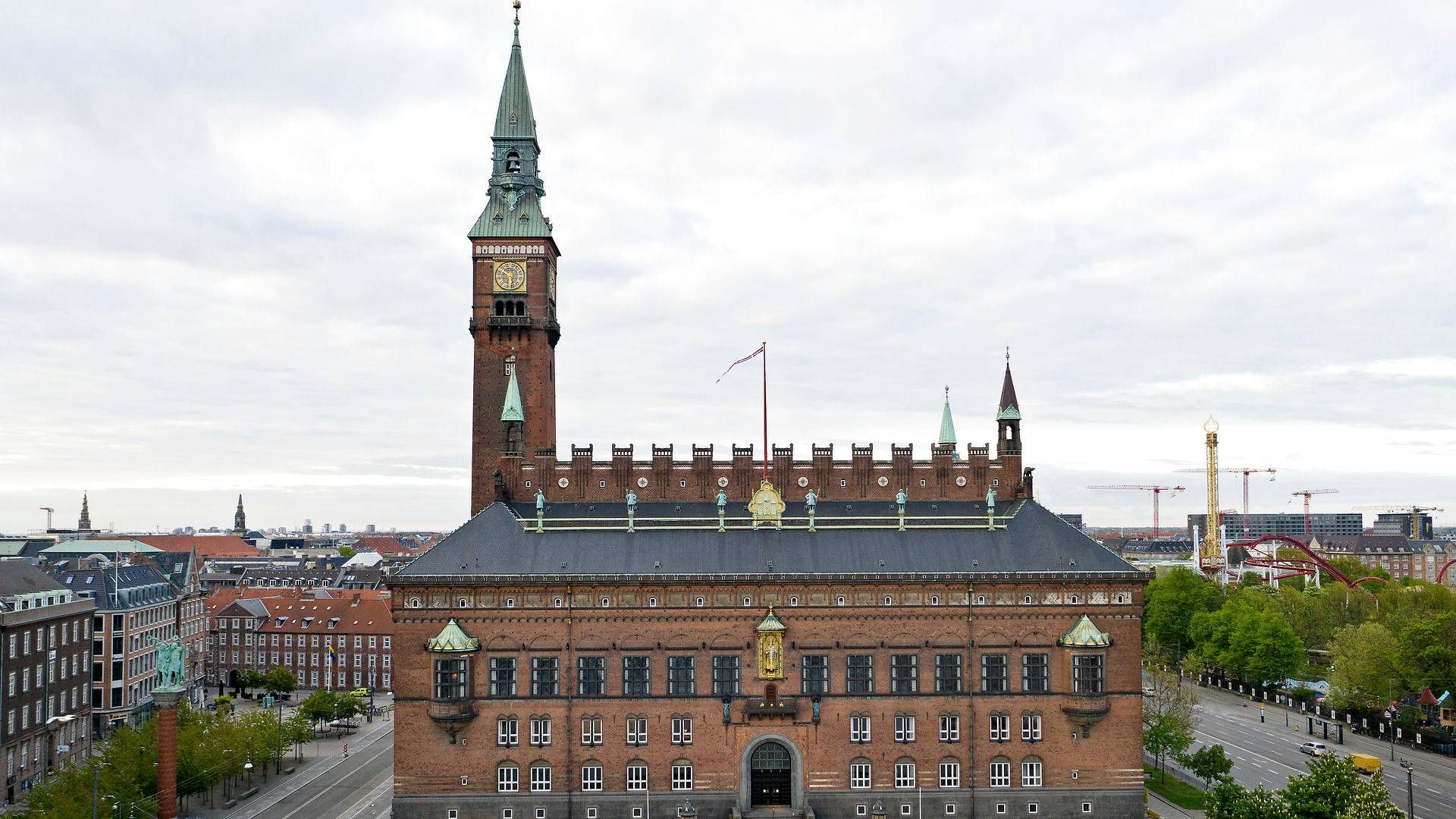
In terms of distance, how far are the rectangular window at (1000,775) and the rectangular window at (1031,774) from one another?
107 cm

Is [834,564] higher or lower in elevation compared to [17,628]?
higher

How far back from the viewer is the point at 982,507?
282ft

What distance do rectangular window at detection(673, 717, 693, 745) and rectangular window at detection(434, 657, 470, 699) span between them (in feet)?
51.2

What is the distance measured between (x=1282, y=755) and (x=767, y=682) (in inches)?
2214

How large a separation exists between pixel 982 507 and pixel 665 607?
27.1m

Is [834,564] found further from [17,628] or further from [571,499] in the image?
[17,628]

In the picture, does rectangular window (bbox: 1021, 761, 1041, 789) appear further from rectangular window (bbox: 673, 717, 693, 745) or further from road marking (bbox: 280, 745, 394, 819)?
road marking (bbox: 280, 745, 394, 819)

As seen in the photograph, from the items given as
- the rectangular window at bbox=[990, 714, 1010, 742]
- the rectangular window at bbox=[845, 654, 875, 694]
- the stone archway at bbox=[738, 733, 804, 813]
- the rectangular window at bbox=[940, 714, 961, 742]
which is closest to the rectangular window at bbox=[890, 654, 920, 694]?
the rectangular window at bbox=[845, 654, 875, 694]

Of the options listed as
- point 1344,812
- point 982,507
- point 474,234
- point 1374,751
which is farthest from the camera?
point 1374,751

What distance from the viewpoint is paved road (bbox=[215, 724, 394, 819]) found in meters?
83.1

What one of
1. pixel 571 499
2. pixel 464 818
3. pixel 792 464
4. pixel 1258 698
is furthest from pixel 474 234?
pixel 1258 698

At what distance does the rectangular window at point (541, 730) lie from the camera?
7894 cm

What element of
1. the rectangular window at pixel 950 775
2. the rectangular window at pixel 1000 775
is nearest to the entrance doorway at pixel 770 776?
the rectangular window at pixel 950 775

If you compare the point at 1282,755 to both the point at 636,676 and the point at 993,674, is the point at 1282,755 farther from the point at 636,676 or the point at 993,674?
the point at 636,676
